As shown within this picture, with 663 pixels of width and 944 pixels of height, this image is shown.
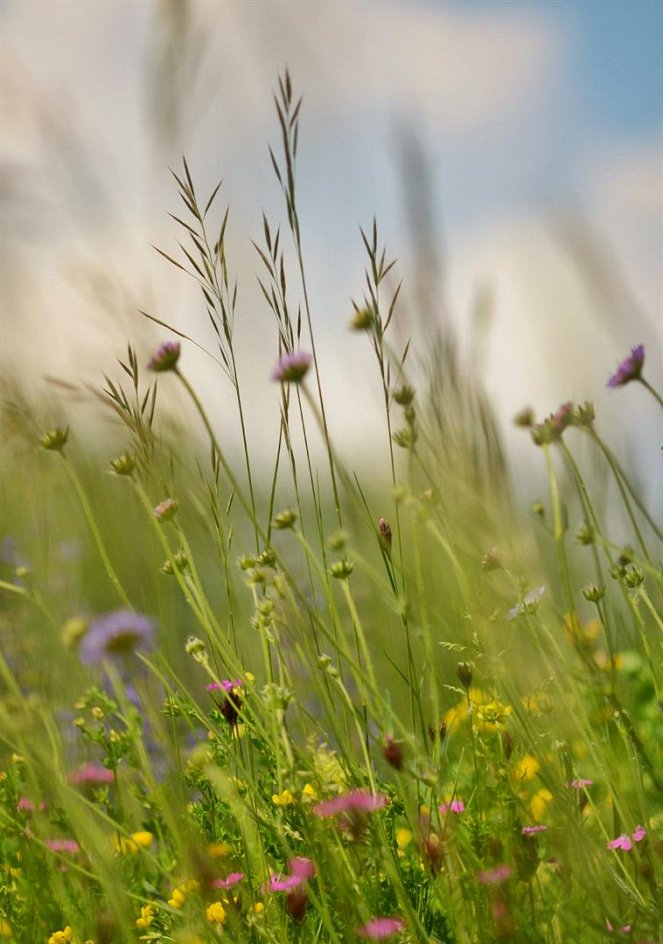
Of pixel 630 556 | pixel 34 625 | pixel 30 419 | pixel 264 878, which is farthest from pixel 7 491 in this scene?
pixel 630 556

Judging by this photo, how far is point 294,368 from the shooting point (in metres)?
1.51

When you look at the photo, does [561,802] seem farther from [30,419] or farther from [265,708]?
[30,419]

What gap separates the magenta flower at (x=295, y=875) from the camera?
1.44m

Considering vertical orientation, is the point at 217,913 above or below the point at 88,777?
below

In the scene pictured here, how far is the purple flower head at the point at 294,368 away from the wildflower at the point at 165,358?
0.46 ft

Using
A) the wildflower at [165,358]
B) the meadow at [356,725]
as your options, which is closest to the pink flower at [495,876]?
the meadow at [356,725]

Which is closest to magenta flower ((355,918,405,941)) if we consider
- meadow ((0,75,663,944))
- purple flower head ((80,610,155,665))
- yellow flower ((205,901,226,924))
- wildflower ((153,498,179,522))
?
meadow ((0,75,663,944))

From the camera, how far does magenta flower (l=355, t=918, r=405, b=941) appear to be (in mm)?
1311

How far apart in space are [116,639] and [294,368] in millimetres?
430

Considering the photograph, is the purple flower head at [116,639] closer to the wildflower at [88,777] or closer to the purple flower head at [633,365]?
the wildflower at [88,777]

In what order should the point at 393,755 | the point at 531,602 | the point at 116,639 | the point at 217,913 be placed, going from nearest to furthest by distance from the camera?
1. the point at 393,755
2. the point at 116,639
3. the point at 531,602
4. the point at 217,913

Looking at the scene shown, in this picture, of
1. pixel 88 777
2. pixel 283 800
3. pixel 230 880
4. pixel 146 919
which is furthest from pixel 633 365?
pixel 88 777

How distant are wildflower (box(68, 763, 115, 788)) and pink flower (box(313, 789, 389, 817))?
0.70 metres

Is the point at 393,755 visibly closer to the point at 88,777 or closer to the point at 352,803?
the point at 352,803
